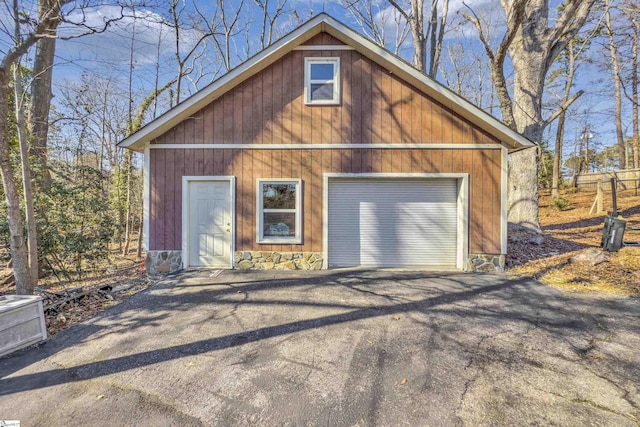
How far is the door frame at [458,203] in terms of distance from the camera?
20.1ft

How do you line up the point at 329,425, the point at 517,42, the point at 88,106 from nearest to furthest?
the point at 329,425
the point at 517,42
the point at 88,106

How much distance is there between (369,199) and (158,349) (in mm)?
4871

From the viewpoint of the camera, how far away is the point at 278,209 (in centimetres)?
638

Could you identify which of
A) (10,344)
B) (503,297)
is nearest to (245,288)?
(10,344)

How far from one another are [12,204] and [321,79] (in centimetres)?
601

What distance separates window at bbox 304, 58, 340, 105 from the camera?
6336mm

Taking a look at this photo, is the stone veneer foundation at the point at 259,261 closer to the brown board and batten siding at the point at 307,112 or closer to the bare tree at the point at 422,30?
the brown board and batten siding at the point at 307,112

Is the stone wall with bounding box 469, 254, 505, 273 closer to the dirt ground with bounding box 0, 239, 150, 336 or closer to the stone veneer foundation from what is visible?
the stone veneer foundation

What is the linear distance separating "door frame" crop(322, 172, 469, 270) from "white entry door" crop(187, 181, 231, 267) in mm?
2218

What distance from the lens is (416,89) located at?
20.3ft

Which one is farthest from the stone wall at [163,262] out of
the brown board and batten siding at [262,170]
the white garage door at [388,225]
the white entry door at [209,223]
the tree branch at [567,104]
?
the tree branch at [567,104]

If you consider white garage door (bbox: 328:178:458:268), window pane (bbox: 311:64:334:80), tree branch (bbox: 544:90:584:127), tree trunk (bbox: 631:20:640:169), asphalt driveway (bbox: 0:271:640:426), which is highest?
tree trunk (bbox: 631:20:640:169)

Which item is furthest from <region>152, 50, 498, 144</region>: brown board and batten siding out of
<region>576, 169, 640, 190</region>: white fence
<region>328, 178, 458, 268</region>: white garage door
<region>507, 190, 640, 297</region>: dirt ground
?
<region>576, 169, 640, 190</region>: white fence

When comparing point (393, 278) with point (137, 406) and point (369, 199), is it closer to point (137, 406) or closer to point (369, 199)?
point (369, 199)
